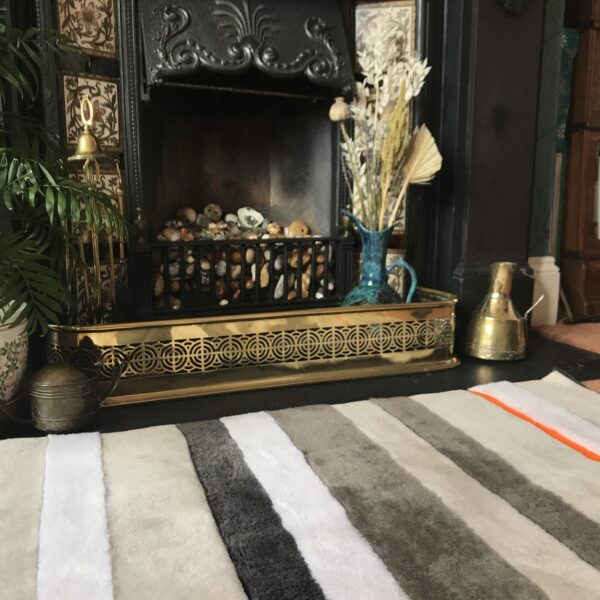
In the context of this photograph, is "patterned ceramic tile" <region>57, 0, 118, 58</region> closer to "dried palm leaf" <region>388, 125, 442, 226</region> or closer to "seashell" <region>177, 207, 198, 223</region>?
"seashell" <region>177, 207, 198, 223</region>

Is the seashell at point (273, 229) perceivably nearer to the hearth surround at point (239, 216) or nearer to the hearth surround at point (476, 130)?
the hearth surround at point (239, 216)

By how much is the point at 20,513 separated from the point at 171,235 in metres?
1.26

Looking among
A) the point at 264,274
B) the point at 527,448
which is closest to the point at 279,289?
the point at 264,274

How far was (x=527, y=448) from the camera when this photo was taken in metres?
1.15

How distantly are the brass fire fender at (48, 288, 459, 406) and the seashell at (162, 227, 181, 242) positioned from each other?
0.52 m

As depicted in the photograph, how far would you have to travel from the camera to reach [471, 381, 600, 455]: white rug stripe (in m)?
1.19

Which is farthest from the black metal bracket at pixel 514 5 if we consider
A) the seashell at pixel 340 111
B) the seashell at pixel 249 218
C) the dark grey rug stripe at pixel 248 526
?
the dark grey rug stripe at pixel 248 526

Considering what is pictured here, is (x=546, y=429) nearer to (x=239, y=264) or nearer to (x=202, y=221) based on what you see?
(x=239, y=264)

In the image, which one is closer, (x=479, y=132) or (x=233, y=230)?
(x=479, y=132)

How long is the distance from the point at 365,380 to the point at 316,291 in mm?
526

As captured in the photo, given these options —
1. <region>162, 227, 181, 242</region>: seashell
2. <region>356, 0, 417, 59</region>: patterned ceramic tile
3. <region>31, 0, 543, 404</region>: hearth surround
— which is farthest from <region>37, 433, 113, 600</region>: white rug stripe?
<region>356, 0, 417, 59</region>: patterned ceramic tile

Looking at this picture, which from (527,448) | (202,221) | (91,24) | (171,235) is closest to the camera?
(527,448)

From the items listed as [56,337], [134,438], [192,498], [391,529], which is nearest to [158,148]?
[56,337]

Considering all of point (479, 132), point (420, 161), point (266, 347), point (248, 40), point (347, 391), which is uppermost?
point (248, 40)
